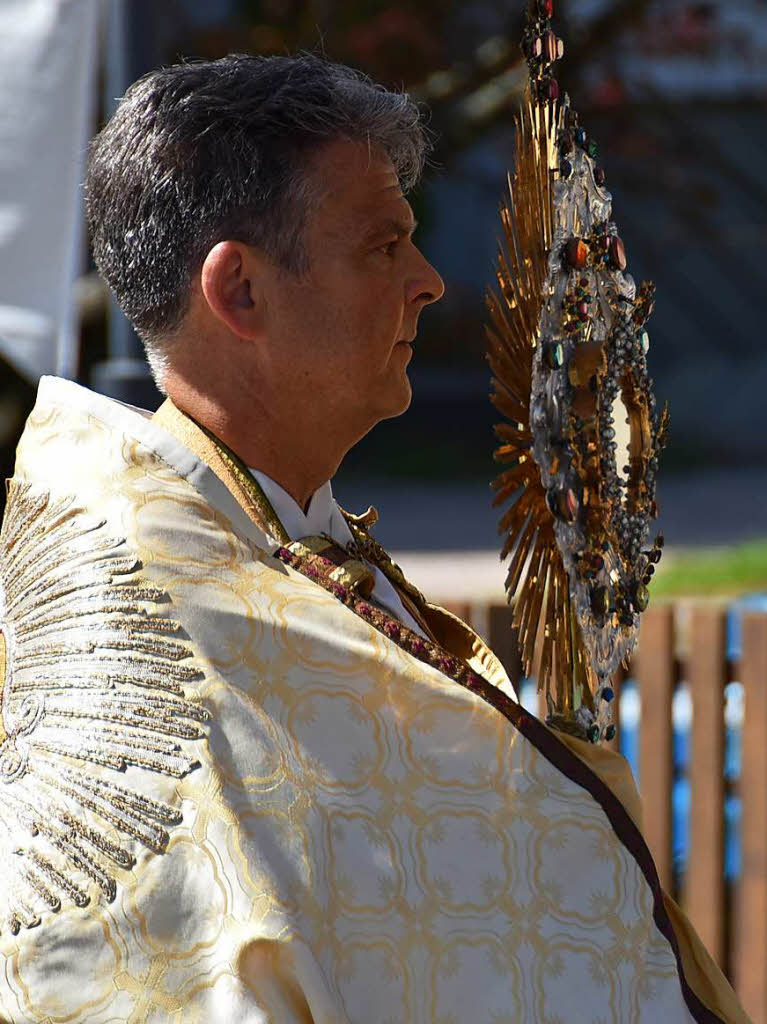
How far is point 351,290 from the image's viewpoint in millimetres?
1433

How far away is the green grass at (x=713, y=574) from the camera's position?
7379 millimetres

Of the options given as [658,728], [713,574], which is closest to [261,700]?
[658,728]

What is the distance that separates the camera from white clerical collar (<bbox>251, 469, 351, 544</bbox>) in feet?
4.79

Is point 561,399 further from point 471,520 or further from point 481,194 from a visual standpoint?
point 481,194

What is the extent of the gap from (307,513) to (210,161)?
36cm

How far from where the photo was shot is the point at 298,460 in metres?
1.49

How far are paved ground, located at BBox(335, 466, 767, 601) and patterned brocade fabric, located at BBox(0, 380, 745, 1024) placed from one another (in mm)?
6084

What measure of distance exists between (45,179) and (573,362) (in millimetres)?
1590

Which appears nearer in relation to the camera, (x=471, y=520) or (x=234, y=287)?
(x=234, y=287)

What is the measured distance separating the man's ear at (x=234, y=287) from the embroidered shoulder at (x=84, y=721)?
0.23m

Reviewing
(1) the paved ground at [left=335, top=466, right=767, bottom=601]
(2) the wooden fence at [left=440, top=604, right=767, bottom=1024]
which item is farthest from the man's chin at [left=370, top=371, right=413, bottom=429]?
(1) the paved ground at [left=335, top=466, right=767, bottom=601]

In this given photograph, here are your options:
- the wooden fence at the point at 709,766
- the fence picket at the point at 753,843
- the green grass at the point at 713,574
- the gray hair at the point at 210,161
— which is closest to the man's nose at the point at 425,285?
the gray hair at the point at 210,161

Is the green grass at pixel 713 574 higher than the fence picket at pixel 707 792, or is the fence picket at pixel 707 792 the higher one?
the green grass at pixel 713 574

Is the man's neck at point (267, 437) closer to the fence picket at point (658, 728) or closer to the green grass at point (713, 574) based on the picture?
the fence picket at point (658, 728)
